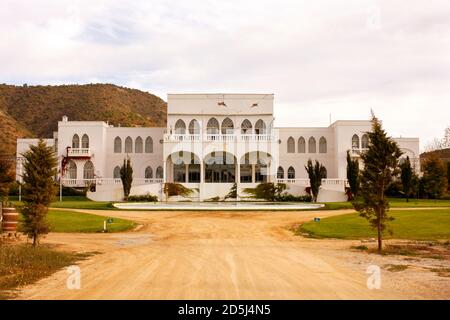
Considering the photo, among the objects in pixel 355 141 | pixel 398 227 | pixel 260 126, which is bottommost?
pixel 398 227

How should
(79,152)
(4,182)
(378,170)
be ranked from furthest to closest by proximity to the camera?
(79,152)
(4,182)
(378,170)

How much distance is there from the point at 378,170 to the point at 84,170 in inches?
1820

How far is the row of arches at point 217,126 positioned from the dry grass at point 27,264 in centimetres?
4208

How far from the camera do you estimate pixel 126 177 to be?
47.5 m

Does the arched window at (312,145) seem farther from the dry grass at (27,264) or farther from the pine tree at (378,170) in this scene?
the dry grass at (27,264)

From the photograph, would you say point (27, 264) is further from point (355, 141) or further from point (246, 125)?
point (355, 141)

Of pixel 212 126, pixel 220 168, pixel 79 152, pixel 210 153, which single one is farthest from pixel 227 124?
pixel 79 152

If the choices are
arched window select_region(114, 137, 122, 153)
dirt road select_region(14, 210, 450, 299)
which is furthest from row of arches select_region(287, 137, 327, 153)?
dirt road select_region(14, 210, 450, 299)

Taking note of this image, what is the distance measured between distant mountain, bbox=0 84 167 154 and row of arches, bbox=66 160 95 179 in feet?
124

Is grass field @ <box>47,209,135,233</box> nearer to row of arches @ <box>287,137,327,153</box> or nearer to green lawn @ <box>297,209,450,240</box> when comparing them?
green lawn @ <box>297,209,450,240</box>

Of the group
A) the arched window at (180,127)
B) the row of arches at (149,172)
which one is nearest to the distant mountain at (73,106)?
the row of arches at (149,172)

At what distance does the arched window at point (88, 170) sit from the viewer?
58.8m

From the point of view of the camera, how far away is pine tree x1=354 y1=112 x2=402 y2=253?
18.4 meters

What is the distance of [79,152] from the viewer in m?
58.2
